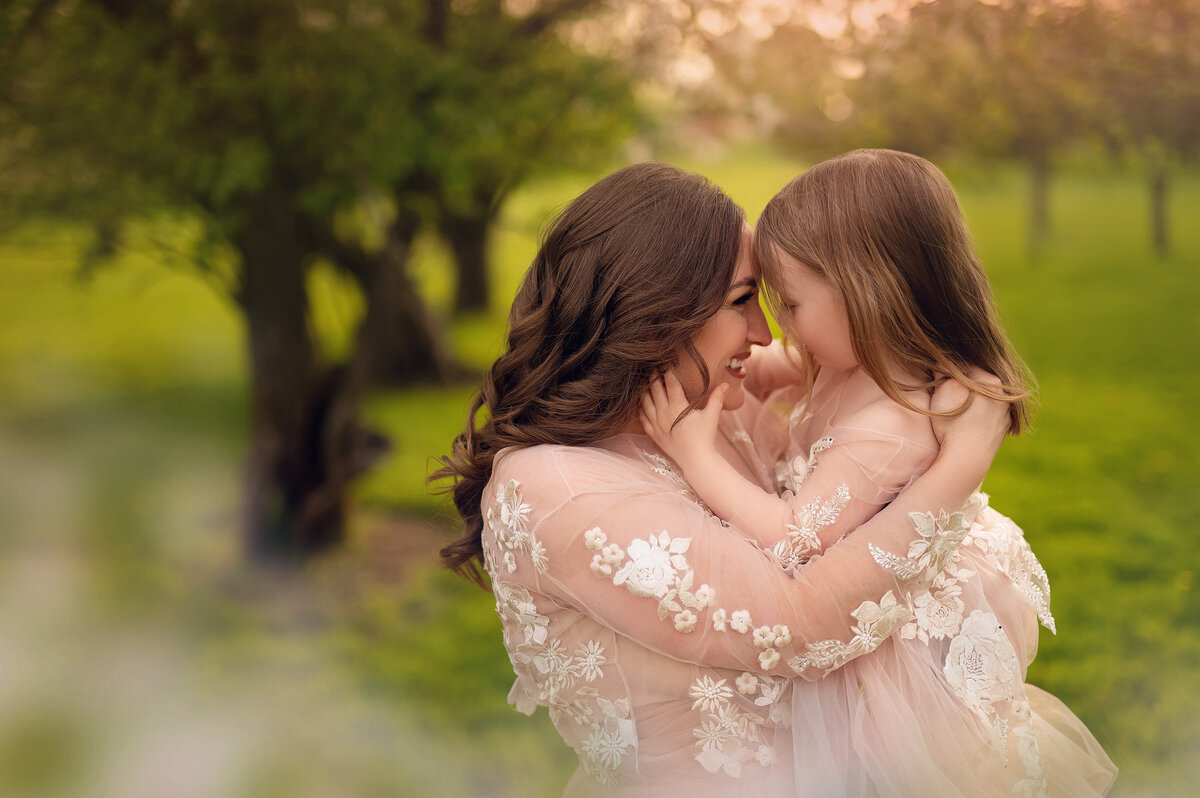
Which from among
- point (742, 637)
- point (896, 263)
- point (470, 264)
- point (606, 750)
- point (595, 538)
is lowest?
point (470, 264)

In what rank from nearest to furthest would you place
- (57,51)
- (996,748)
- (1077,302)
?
(996,748) → (57,51) → (1077,302)

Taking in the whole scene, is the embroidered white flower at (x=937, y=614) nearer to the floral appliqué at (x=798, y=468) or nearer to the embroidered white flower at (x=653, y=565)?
the floral appliqué at (x=798, y=468)

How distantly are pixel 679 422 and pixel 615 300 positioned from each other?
0.83ft

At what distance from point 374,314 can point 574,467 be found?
10.3 feet

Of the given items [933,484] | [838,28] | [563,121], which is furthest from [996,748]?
[563,121]

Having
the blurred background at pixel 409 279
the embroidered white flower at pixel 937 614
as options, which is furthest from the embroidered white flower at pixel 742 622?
the blurred background at pixel 409 279

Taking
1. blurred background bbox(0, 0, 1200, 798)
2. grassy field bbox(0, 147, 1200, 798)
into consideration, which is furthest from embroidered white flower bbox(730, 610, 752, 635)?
blurred background bbox(0, 0, 1200, 798)

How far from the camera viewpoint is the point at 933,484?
4.93 feet

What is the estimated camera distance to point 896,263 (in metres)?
1.61

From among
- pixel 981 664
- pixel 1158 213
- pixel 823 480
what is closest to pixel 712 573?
pixel 823 480

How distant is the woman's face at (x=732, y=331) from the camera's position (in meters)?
1.67

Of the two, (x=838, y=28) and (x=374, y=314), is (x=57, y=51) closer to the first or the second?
(x=374, y=314)

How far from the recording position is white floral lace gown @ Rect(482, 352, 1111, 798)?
148 centimetres

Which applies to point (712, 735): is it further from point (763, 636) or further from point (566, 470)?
point (566, 470)
